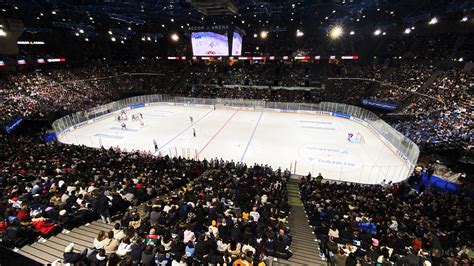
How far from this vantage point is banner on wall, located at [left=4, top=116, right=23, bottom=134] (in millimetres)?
23917

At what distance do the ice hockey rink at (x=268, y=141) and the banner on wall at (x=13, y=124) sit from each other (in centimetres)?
467

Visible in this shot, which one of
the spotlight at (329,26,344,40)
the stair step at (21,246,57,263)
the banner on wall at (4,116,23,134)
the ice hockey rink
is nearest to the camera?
the stair step at (21,246,57,263)

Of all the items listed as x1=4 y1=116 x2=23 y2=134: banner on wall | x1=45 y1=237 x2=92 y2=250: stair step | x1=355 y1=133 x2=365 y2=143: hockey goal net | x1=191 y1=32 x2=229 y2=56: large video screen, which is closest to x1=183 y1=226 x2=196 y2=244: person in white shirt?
x1=45 y1=237 x2=92 y2=250: stair step

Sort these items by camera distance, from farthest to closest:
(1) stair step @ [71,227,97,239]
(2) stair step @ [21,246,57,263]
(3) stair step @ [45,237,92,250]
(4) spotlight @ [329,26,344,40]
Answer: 1. (4) spotlight @ [329,26,344,40]
2. (1) stair step @ [71,227,97,239]
3. (3) stair step @ [45,237,92,250]
4. (2) stair step @ [21,246,57,263]

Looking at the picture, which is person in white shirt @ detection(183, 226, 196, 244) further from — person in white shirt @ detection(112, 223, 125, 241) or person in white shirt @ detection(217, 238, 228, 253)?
person in white shirt @ detection(112, 223, 125, 241)

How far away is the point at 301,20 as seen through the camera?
41594mm

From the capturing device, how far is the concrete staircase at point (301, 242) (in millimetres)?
7747

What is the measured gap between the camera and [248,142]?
25.7 meters

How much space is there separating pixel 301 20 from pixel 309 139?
26622 mm

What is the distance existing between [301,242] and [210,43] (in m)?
32.4

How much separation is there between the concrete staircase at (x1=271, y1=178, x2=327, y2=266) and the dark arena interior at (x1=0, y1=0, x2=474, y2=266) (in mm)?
83

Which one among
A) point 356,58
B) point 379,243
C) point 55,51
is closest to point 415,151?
point 379,243

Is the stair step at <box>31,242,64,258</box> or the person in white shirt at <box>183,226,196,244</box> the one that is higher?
the person in white shirt at <box>183,226,196,244</box>

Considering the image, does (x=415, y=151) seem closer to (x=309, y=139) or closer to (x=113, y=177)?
(x=309, y=139)
